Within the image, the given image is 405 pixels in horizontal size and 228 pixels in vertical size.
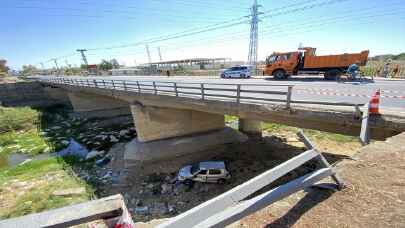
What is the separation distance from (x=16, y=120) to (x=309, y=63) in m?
34.9

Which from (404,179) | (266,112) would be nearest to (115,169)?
(266,112)

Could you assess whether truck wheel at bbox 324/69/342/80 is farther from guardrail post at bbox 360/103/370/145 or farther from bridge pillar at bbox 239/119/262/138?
guardrail post at bbox 360/103/370/145

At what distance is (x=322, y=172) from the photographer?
114 inches

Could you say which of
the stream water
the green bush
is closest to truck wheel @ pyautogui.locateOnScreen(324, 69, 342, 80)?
the stream water

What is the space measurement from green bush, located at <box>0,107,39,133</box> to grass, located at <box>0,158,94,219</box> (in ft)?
43.5

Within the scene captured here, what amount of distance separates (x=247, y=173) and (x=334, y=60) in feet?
39.7

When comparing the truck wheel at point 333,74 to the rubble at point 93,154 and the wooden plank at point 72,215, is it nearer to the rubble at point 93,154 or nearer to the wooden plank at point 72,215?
the wooden plank at point 72,215

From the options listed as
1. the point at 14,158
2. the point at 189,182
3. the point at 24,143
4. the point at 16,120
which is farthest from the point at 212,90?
the point at 16,120

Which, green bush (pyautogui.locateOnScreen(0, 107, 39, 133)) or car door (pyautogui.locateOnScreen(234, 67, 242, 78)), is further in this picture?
car door (pyautogui.locateOnScreen(234, 67, 242, 78))

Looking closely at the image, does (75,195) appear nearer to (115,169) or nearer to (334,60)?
(115,169)

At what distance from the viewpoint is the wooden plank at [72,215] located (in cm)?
135

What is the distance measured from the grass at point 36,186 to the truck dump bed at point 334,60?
18.6 m

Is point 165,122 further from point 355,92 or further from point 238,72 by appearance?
point 238,72

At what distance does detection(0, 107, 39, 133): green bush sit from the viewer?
2467 centimetres
